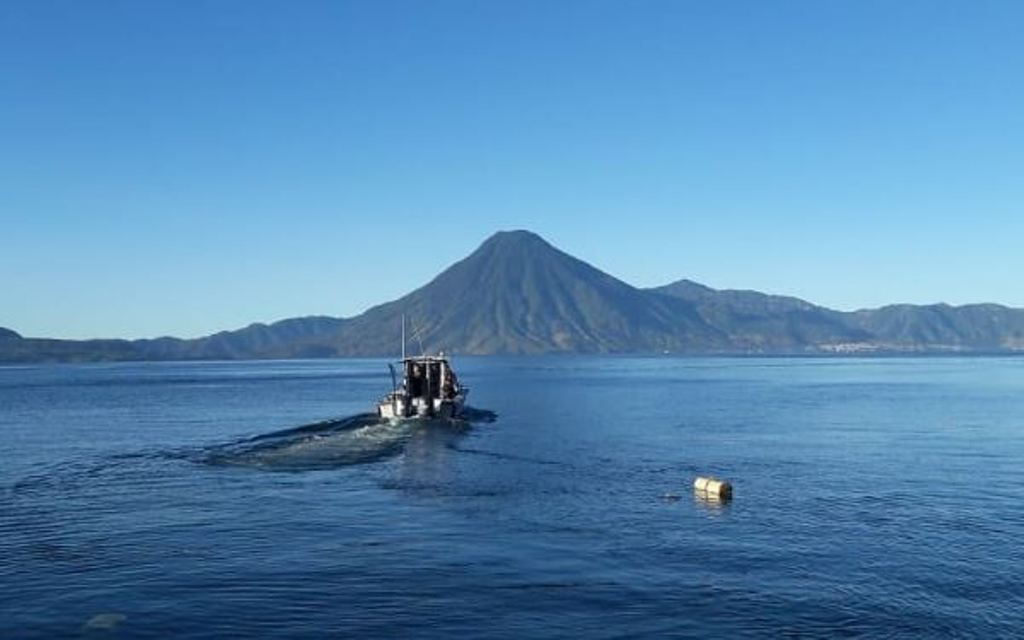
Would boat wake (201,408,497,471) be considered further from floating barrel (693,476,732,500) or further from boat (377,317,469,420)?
floating barrel (693,476,732,500)

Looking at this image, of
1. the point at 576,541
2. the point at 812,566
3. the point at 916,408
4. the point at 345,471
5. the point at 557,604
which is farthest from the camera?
the point at 916,408

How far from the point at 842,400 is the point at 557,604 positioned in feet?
438

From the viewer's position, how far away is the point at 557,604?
36.1 m

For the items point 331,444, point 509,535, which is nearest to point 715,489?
point 509,535

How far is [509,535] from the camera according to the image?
48406mm

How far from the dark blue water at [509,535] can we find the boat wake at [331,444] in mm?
615

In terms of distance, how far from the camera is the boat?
111562 millimetres

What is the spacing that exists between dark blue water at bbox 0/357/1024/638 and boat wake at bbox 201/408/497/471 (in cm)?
62

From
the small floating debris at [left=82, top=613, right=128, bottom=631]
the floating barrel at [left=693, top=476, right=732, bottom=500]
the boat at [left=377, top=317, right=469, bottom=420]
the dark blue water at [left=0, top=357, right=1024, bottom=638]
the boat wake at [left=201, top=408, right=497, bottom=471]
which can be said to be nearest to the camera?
the small floating debris at [left=82, top=613, right=128, bottom=631]

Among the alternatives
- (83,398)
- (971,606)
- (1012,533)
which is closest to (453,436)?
(1012,533)

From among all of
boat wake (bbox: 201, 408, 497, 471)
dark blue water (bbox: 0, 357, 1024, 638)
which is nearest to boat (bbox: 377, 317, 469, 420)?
boat wake (bbox: 201, 408, 497, 471)

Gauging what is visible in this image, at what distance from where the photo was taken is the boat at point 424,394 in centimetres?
11156

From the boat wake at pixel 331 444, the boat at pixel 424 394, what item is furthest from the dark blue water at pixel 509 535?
the boat at pixel 424 394

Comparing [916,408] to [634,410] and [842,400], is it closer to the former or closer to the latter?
[842,400]
